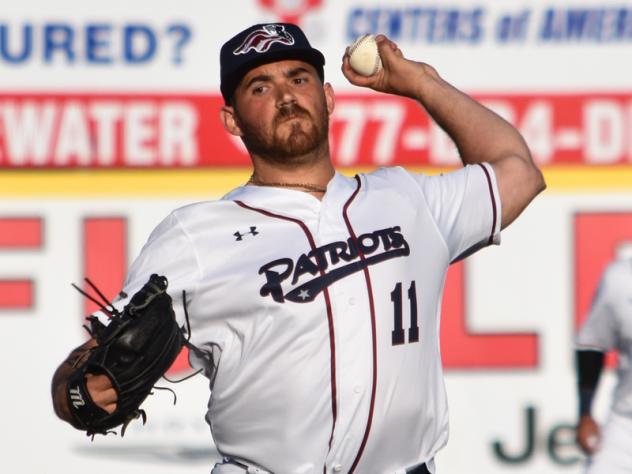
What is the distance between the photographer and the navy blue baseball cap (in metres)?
2.54

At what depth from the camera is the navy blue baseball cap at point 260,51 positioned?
2537 millimetres

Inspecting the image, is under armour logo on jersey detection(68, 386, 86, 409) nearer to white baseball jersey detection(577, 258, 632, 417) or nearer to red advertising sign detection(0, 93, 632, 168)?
white baseball jersey detection(577, 258, 632, 417)

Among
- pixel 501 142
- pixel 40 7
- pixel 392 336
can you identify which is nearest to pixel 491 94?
pixel 40 7

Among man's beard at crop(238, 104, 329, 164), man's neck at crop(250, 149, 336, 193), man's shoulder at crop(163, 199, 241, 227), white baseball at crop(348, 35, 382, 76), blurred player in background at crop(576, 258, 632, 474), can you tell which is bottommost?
blurred player in background at crop(576, 258, 632, 474)

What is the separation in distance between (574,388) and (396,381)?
7.81 feet

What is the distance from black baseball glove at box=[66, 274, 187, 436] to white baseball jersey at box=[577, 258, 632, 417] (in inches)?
76.2

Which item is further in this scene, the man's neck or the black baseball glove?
the man's neck

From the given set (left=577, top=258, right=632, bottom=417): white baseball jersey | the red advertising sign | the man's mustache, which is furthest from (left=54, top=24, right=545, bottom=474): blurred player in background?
the red advertising sign

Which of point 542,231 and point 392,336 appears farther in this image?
point 542,231

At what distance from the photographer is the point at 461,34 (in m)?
4.68

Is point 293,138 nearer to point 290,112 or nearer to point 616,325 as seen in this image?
point 290,112

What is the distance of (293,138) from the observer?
8.14ft

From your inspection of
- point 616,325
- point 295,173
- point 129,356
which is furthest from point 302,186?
point 616,325

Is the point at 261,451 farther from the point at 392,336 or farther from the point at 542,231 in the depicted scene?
the point at 542,231
